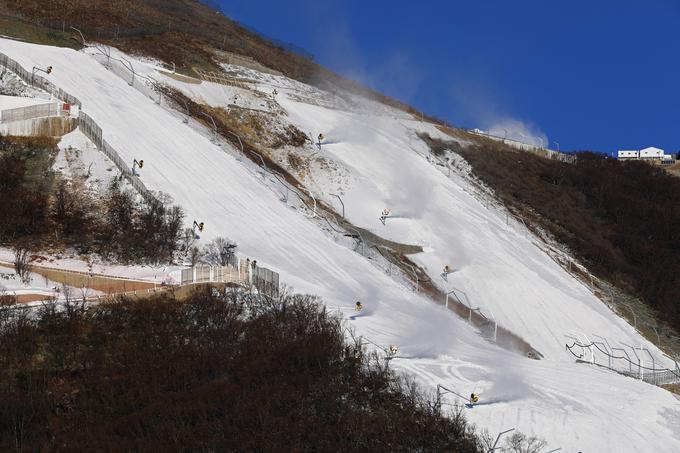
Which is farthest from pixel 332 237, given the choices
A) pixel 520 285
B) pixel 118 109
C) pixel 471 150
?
pixel 471 150

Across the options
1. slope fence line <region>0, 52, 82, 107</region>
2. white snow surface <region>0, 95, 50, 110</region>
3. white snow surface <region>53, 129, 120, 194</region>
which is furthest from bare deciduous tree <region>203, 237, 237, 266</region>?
slope fence line <region>0, 52, 82, 107</region>

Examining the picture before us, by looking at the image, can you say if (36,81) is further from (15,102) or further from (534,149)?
(534,149)

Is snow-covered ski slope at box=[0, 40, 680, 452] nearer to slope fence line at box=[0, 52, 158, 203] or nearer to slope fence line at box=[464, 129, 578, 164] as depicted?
slope fence line at box=[0, 52, 158, 203]

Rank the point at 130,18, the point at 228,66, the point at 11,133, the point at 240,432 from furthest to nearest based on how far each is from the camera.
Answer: the point at 130,18
the point at 228,66
the point at 11,133
the point at 240,432

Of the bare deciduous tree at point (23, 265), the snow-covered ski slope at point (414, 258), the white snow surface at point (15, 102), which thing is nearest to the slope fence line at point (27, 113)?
the white snow surface at point (15, 102)

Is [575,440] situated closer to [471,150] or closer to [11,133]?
[11,133]

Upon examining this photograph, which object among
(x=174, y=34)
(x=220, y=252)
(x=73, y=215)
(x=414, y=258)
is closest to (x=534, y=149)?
(x=174, y=34)
